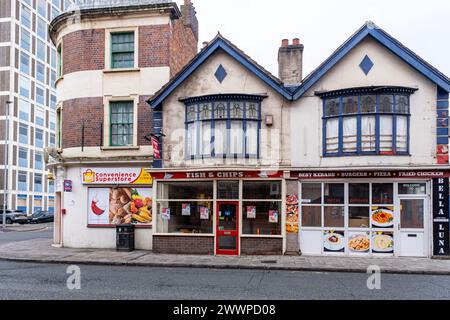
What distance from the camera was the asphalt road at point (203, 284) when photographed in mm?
8906

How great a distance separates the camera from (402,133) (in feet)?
48.1

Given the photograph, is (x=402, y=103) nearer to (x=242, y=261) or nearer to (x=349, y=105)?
(x=349, y=105)

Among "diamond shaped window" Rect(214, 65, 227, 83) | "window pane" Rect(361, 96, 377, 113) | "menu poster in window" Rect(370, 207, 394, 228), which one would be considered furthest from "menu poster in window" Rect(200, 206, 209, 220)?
"window pane" Rect(361, 96, 377, 113)

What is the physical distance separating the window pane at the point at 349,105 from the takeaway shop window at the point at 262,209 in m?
3.73

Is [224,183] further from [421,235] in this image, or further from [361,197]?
[421,235]

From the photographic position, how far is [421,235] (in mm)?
14570

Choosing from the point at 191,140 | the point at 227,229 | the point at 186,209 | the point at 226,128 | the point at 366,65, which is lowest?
the point at 227,229

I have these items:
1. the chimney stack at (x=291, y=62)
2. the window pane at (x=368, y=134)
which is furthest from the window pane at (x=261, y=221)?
the chimney stack at (x=291, y=62)

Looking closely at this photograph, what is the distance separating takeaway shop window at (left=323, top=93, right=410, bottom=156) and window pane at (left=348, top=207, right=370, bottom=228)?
2.13 m

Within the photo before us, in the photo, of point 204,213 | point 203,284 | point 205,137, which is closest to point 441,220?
point 204,213

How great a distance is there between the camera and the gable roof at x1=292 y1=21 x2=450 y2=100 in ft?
47.4

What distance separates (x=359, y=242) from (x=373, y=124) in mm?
4421

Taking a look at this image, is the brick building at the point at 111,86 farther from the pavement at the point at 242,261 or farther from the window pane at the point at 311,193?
the window pane at the point at 311,193

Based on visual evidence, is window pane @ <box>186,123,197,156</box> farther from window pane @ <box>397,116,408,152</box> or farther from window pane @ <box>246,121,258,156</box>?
window pane @ <box>397,116,408,152</box>
